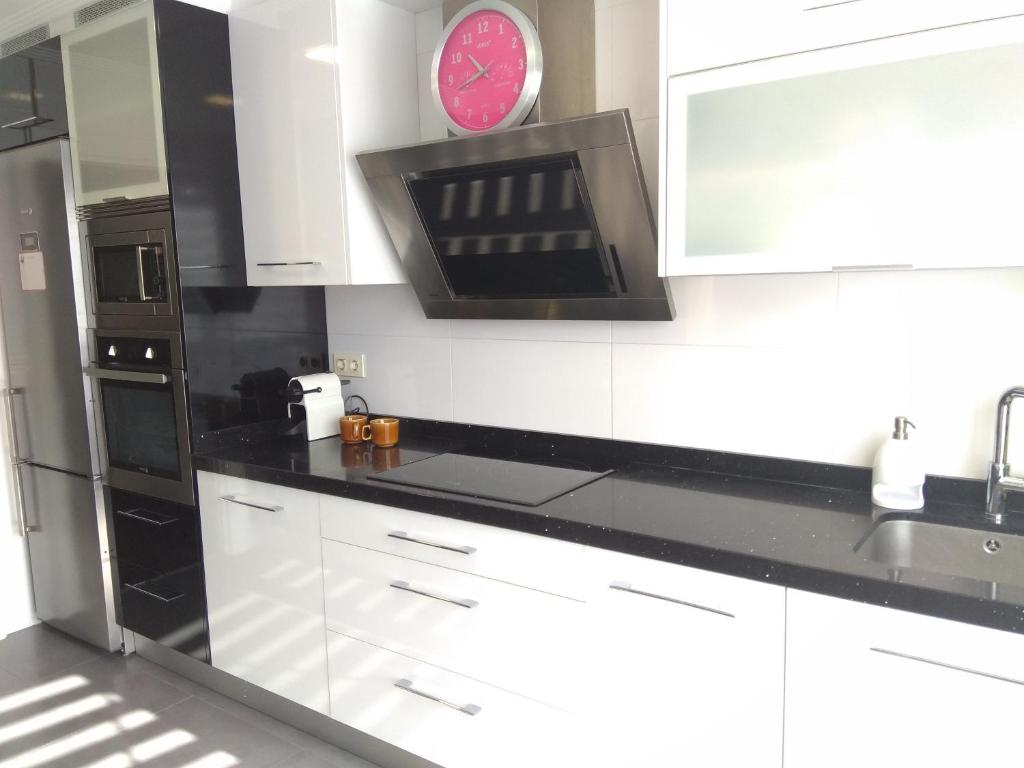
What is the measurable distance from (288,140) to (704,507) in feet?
5.30

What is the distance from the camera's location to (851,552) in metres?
1.41

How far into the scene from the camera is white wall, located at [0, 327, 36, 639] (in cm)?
306

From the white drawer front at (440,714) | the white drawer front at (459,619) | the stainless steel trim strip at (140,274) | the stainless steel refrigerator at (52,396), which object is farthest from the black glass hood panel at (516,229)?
the stainless steel refrigerator at (52,396)

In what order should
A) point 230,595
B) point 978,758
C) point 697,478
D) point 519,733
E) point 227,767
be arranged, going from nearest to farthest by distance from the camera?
point 978,758, point 519,733, point 697,478, point 227,767, point 230,595

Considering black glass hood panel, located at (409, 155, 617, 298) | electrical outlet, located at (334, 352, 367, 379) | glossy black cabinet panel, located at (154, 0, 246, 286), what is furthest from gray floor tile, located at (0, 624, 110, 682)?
black glass hood panel, located at (409, 155, 617, 298)

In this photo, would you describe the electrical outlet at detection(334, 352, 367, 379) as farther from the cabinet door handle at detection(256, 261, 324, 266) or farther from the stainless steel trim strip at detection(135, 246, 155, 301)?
the stainless steel trim strip at detection(135, 246, 155, 301)

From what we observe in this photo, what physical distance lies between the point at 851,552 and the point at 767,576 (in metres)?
0.17

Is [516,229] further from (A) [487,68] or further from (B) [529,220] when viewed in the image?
(A) [487,68]

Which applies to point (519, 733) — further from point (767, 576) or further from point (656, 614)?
point (767, 576)

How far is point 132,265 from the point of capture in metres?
2.46

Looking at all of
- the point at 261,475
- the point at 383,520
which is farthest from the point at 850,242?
the point at 261,475

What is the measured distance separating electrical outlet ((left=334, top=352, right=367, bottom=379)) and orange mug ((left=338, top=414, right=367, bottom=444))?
0.30 m

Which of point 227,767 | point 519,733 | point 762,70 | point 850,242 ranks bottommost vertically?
point 227,767

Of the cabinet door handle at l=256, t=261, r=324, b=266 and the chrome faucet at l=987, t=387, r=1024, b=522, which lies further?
the cabinet door handle at l=256, t=261, r=324, b=266
